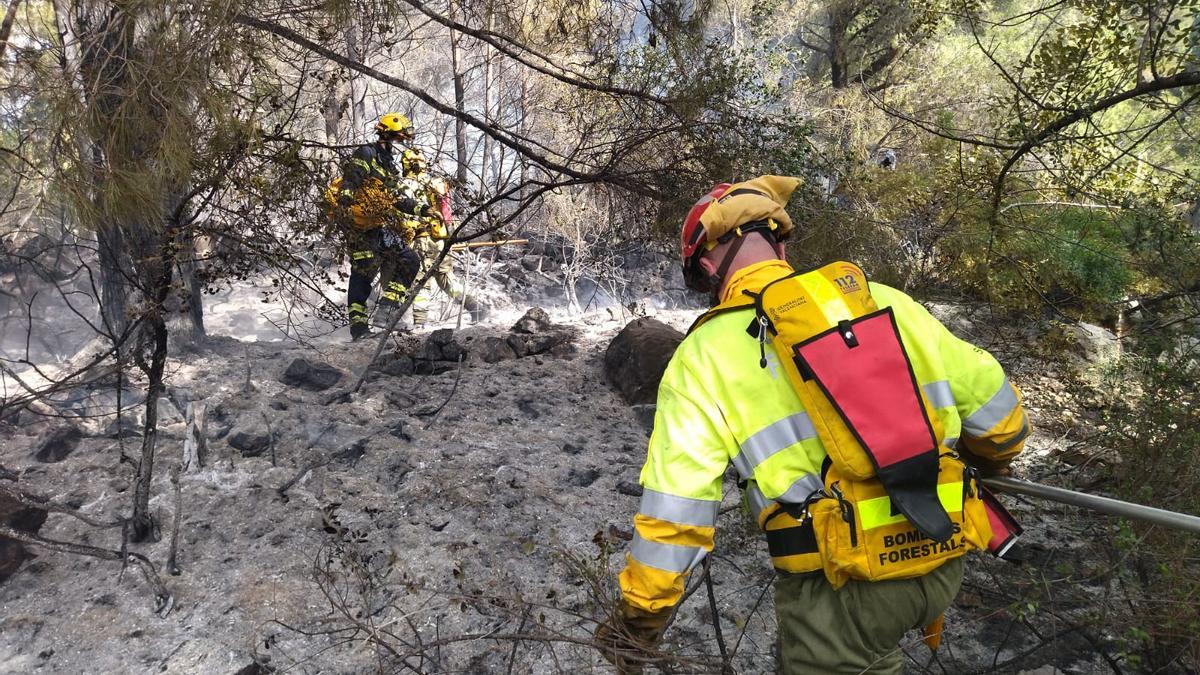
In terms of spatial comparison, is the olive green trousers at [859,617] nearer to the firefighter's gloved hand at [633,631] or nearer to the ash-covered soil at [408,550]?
the ash-covered soil at [408,550]

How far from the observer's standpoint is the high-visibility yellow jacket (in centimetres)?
152

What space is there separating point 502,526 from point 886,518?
231cm

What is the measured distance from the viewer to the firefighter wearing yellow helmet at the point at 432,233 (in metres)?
3.87

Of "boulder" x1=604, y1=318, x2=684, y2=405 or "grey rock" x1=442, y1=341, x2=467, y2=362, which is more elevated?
"grey rock" x1=442, y1=341, x2=467, y2=362

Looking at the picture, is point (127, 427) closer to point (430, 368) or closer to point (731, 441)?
point (430, 368)

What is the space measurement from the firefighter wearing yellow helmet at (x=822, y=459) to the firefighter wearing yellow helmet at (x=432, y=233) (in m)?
2.55

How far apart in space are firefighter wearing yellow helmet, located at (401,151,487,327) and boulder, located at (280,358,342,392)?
1.09 m

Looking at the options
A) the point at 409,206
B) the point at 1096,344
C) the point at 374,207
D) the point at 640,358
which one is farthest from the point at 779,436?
the point at 1096,344

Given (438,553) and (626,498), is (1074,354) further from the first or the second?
(438,553)

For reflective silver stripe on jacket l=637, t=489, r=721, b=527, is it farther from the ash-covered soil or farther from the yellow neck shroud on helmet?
the yellow neck shroud on helmet

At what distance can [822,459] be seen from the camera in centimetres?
156

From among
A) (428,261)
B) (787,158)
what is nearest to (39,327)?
(428,261)

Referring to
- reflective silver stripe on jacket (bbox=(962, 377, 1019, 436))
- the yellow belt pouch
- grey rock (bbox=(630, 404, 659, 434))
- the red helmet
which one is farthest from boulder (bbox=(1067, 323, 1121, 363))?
the red helmet

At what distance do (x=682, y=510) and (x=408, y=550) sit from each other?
210 cm
